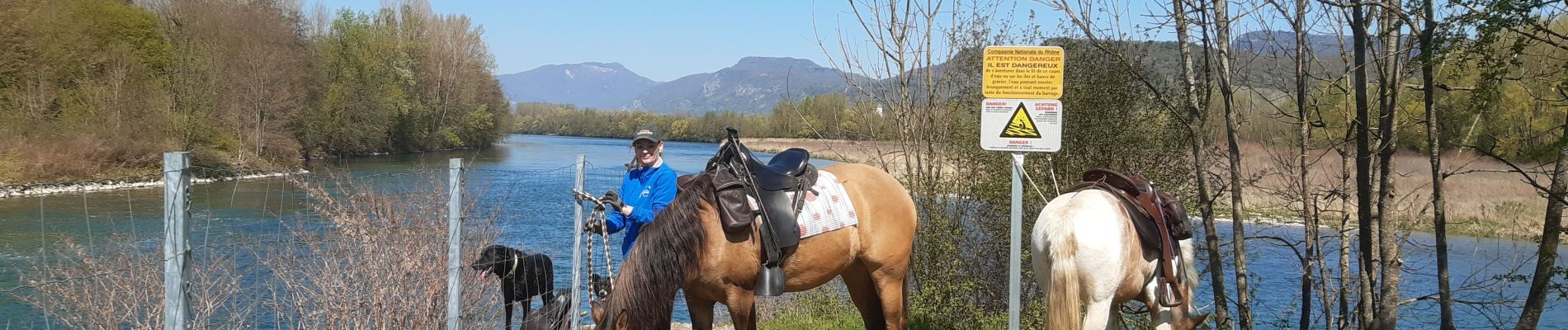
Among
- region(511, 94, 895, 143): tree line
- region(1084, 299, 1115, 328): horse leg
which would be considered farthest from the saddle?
region(511, 94, 895, 143): tree line

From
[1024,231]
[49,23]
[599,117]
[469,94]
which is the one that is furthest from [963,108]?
[599,117]

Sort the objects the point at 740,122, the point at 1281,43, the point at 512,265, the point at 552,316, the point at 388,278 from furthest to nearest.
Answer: the point at 740,122
the point at 512,265
the point at 1281,43
the point at 552,316
the point at 388,278

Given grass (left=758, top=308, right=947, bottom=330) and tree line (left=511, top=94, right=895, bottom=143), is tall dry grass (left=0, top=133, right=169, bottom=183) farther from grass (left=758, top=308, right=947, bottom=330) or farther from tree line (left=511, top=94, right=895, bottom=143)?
grass (left=758, top=308, right=947, bottom=330)

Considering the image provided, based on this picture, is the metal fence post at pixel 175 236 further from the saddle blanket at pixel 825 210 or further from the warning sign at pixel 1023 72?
the warning sign at pixel 1023 72

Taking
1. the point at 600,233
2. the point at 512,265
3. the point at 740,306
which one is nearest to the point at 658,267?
the point at 740,306

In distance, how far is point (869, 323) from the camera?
4383 millimetres

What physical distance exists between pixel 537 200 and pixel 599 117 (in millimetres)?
94649

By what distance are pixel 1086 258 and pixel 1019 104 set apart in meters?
0.68

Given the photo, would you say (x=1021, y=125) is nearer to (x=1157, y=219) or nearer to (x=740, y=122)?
(x=1157, y=219)

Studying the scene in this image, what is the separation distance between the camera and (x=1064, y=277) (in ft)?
11.2

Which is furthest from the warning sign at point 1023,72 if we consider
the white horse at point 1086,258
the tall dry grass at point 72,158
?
the tall dry grass at point 72,158

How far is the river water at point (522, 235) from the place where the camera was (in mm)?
6195

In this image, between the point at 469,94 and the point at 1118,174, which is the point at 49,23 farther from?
the point at 1118,174

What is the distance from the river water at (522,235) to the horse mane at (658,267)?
1.43m
